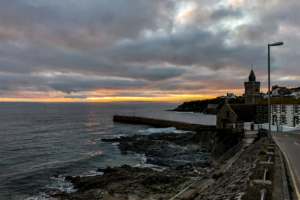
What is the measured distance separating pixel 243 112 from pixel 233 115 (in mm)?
3566

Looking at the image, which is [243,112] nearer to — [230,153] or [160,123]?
[230,153]

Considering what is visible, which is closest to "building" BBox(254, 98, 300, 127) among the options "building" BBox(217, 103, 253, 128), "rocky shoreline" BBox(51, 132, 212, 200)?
"building" BBox(217, 103, 253, 128)

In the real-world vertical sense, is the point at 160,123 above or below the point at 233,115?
below

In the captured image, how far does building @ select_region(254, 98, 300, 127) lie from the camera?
36.5m

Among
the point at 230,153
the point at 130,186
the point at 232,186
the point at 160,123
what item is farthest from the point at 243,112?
the point at 160,123

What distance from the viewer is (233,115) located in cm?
4038

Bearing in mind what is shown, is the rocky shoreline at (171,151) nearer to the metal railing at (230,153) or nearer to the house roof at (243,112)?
the metal railing at (230,153)

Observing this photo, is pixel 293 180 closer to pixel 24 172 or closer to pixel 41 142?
pixel 24 172

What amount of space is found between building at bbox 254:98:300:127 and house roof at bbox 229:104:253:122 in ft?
3.73

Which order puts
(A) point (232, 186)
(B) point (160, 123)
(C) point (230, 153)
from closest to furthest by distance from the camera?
(A) point (232, 186)
(C) point (230, 153)
(B) point (160, 123)

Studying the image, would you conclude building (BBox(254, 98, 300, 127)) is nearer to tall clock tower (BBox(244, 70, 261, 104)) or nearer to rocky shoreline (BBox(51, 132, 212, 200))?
tall clock tower (BBox(244, 70, 261, 104))

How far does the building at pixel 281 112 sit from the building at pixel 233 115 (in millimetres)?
1727

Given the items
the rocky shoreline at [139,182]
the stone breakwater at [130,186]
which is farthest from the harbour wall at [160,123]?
the stone breakwater at [130,186]

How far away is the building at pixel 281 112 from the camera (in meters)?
36.5
